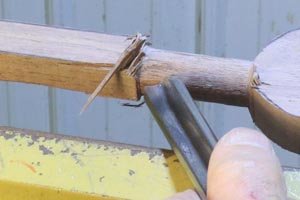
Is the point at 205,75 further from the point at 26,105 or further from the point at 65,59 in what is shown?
the point at 26,105

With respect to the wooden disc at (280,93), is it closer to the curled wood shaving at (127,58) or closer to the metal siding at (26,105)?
the curled wood shaving at (127,58)

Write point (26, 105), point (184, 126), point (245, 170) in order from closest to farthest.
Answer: point (245, 170) → point (184, 126) → point (26, 105)

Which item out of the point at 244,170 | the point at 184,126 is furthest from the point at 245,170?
the point at 184,126

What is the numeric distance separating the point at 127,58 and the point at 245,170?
0.33m

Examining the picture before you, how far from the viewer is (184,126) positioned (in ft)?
2.57

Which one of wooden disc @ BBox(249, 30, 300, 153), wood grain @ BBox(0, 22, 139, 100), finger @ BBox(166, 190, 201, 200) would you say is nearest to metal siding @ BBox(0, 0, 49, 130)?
wood grain @ BBox(0, 22, 139, 100)

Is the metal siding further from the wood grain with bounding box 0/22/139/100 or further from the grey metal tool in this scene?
the grey metal tool

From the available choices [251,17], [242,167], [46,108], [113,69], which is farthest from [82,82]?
[46,108]

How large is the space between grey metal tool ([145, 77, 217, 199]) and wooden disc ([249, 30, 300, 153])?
0.25 ft

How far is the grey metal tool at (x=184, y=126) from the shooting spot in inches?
28.7

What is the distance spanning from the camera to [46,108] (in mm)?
2092

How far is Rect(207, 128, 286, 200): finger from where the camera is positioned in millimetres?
568

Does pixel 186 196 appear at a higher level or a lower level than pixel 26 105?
higher

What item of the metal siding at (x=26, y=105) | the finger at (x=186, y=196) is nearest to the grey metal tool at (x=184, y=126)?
the finger at (x=186, y=196)
